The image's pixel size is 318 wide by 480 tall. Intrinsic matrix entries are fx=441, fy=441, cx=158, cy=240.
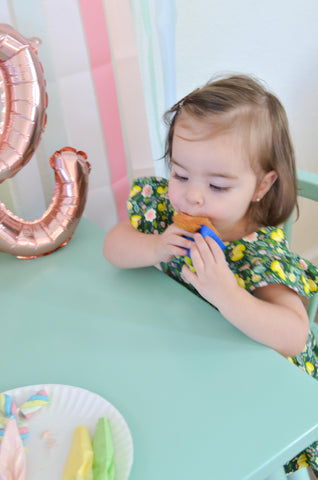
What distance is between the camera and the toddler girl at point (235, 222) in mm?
635

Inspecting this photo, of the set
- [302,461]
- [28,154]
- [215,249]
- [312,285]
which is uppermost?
[28,154]

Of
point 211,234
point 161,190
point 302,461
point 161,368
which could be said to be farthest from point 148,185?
point 302,461

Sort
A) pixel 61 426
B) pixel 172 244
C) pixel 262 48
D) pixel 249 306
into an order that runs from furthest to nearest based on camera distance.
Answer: pixel 262 48 < pixel 172 244 < pixel 249 306 < pixel 61 426

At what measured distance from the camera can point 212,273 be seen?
0.64 m

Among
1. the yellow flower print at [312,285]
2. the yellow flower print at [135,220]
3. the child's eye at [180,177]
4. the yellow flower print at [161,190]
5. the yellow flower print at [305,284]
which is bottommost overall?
the yellow flower print at [312,285]

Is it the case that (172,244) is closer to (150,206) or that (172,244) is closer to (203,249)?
(203,249)

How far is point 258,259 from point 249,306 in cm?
12

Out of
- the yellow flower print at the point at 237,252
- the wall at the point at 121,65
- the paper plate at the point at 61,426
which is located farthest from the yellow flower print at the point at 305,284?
the wall at the point at 121,65

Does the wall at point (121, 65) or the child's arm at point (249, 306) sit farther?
the wall at point (121, 65)

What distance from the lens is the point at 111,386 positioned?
1.76ft

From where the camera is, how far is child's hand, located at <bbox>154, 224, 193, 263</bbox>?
2.32 ft

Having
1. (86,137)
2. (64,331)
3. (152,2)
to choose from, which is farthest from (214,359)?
(152,2)

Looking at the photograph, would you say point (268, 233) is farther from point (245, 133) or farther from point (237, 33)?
point (237, 33)

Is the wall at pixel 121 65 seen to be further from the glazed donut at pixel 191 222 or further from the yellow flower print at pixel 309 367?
the yellow flower print at pixel 309 367
